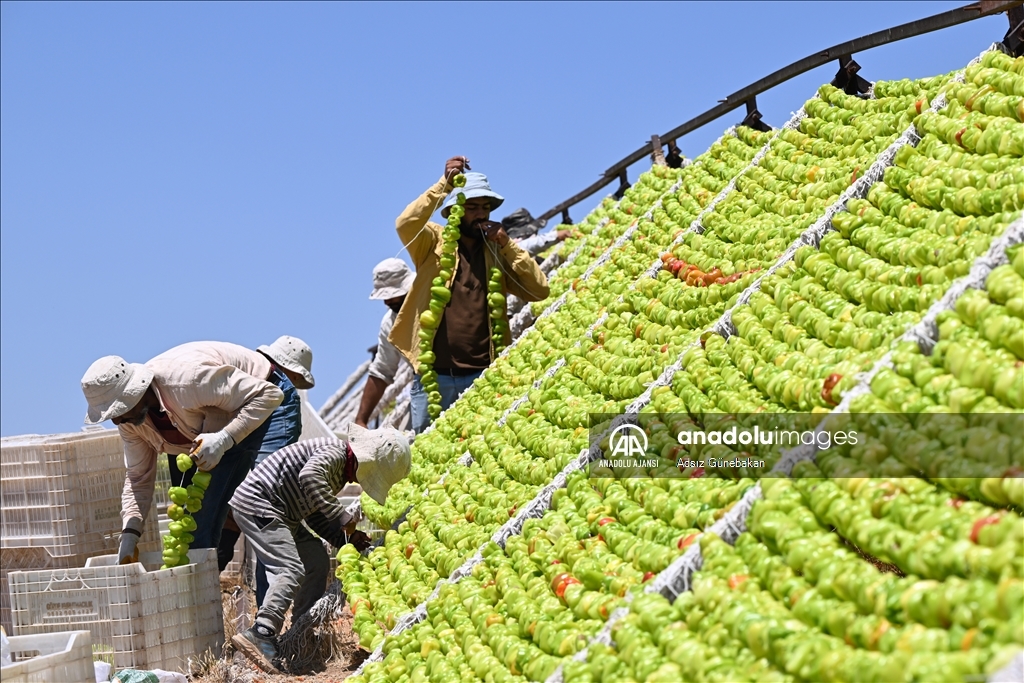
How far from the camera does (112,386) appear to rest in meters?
5.09

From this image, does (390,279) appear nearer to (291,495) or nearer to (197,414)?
(197,414)

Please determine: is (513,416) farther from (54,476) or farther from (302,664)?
(54,476)

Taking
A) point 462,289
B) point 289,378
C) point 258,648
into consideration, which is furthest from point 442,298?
point 258,648

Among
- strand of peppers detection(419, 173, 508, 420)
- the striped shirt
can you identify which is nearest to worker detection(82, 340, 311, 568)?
the striped shirt

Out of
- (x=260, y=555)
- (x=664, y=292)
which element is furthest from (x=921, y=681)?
(x=260, y=555)

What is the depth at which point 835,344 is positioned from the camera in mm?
Result: 3068

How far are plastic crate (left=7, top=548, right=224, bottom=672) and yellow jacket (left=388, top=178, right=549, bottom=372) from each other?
1850 millimetres

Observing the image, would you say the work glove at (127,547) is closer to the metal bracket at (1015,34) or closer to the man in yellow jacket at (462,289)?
the man in yellow jacket at (462,289)

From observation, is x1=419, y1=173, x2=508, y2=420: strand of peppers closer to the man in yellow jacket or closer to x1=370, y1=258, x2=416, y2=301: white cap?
the man in yellow jacket

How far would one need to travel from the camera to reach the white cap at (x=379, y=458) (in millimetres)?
4957

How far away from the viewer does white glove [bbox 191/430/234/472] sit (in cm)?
514

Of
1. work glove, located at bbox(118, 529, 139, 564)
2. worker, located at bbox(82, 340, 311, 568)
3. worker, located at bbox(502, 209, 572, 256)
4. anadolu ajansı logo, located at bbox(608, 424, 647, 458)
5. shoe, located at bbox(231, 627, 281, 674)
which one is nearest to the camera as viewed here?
anadolu ajansı logo, located at bbox(608, 424, 647, 458)

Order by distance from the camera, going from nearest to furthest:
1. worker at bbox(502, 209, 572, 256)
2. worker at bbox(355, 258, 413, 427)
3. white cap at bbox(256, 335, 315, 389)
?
white cap at bbox(256, 335, 315, 389), worker at bbox(355, 258, 413, 427), worker at bbox(502, 209, 572, 256)

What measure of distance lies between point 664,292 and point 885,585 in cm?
242
